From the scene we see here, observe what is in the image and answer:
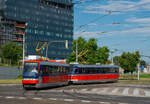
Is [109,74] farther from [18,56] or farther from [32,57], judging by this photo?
[18,56]

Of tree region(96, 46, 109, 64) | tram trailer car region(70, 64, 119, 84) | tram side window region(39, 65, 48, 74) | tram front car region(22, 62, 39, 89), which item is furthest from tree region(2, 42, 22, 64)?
tram front car region(22, 62, 39, 89)

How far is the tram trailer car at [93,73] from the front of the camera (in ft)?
121

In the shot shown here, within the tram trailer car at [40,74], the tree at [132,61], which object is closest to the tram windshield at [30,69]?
the tram trailer car at [40,74]

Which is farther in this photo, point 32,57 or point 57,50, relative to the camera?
point 57,50

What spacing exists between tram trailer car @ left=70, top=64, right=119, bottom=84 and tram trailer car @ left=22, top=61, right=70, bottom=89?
19.0 ft

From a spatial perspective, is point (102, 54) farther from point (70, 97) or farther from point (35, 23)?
Answer: point (70, 97)

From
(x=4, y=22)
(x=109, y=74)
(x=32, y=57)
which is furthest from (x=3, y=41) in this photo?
(x=32, y=57)

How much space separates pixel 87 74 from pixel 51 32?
68.5 meters

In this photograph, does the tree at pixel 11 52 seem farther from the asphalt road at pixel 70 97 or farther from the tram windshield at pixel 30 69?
the asphalt road at pixel 70 97

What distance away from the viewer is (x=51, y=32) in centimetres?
10625

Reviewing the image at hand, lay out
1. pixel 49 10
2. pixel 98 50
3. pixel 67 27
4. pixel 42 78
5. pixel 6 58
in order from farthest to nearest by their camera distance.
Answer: pixel 67 27 → pixel 49 10 → pixel 6 58 → pixel 98 50 → pixel 42 78

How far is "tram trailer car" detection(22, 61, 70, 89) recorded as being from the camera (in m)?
25.7

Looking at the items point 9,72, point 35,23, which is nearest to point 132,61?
point 9,72

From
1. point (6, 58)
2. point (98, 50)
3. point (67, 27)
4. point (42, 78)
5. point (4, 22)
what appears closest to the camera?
point (42, 78)
